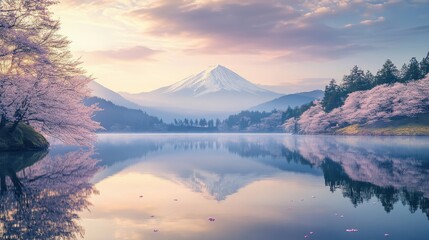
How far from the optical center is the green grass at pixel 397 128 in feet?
263

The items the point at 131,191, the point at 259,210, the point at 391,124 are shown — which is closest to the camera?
the point at 259,210

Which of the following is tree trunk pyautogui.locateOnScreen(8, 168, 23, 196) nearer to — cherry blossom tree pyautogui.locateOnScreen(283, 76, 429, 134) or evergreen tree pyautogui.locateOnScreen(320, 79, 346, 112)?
cherry blossom tree pyautogui.locateOnScreen(283, 76, 429, 134)

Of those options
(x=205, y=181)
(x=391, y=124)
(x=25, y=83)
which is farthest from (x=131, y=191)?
(x=391, y=124)

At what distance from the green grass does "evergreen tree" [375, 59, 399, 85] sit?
1577 cm

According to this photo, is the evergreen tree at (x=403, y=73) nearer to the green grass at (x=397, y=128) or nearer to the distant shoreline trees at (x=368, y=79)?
the distant shoreline trees at (x=368, y=79)

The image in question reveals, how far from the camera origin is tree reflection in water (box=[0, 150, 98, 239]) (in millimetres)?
9469

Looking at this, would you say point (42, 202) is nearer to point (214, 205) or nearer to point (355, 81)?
point (214, 205)

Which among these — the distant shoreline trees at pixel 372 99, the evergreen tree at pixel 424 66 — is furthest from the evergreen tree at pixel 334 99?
the evergreen tree at pixel 424 66

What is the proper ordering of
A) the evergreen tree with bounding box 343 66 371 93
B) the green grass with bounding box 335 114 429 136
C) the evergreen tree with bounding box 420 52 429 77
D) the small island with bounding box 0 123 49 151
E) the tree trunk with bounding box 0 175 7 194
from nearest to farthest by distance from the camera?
1. the tree trunk with bounding box 0 175 7 194
2. the small island with bounding box 0 123 49 151
3. the green grass with bounding box 335 114 429 136
4. the evergreen tree with bounding box 420 52 429 77
5. the evergreen tree with bounding box 343 66 371 93

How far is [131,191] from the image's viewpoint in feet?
53.4

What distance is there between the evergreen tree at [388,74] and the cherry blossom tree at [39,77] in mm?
89629

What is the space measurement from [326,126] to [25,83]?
97305mm

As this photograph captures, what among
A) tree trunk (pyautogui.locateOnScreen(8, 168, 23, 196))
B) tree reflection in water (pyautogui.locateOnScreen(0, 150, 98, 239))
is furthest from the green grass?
tree trunk (pyautogui.locateOnScreen(8, 168, 23, 196))

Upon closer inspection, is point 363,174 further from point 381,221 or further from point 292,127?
point 292,127
